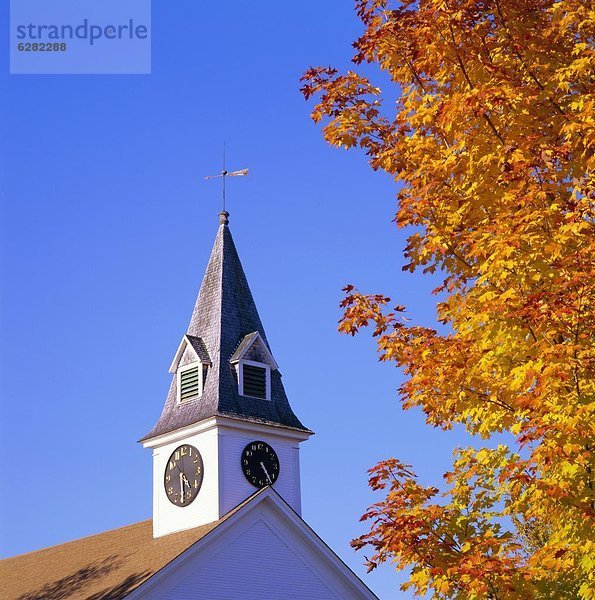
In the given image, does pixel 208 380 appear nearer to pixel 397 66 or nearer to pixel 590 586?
pixel 397 66

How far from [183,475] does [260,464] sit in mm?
2798

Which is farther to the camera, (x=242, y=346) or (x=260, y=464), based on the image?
(x=242, y=346)

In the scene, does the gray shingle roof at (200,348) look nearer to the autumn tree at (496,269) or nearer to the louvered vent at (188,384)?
the louvered vent at (188,384)

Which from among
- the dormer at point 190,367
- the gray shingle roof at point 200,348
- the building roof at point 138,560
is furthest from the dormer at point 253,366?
the building roof at point 138,560

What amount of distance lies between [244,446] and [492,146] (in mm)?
26662

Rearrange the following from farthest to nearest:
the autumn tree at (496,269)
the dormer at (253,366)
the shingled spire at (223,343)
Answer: the dormer at (253,366) < the shingled spire at (223,343) < the autumn tree at (496,269)

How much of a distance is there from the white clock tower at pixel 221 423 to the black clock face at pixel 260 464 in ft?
0.12

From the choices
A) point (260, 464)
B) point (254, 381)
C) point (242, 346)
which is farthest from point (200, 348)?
point (260, 464)

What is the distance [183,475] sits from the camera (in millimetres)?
36938

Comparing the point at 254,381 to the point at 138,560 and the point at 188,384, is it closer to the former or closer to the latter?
the point at 188,384

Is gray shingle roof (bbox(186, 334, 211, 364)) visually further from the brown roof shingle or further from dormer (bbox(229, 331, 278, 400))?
the brown roof shingle

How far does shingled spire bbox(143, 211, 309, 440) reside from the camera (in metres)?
37.0

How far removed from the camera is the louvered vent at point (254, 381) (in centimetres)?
3788

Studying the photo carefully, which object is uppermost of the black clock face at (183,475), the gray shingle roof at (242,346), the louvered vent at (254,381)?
the gray shingle roof at (242,346)
